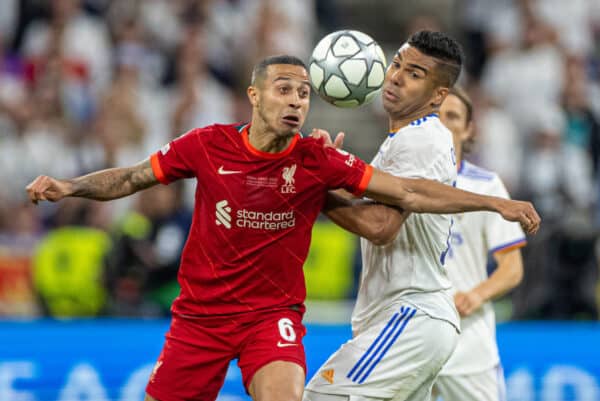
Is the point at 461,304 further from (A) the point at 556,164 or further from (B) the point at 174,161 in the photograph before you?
(A) the point at 556,164

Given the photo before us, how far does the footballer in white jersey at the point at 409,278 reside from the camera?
204 inches

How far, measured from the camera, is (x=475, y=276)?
639 cm

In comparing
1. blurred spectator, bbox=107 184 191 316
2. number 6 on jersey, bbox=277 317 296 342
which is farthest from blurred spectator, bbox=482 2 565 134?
number 6 on jersey, bbox=277 317 296 342

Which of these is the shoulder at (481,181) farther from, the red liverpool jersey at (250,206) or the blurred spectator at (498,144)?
the blurred spectator at (498,144)

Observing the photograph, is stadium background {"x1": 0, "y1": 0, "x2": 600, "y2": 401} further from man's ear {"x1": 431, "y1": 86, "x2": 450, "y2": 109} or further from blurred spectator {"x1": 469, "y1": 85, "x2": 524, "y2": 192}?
man's ear {"x1": 431, "y1": 86, "x2": 450, "y2": 109}

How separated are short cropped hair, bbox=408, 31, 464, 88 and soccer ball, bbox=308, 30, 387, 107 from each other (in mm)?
223

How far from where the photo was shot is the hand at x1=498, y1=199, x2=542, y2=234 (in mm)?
4996

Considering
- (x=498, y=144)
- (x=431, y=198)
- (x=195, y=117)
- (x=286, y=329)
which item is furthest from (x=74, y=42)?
(x=431, y=198)

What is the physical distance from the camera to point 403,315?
5223 millimetres

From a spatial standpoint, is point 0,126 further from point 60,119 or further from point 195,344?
point 195,344

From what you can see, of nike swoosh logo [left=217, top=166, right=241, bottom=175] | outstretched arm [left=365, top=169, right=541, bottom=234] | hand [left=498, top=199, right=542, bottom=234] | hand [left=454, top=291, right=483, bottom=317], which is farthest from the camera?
hand [left=454, top=291, right=483, bottom=317]

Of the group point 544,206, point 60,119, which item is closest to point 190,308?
point 544,206

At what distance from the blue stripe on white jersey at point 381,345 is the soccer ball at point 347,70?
110 centimetres

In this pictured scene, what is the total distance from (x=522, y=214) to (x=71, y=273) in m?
5.89
